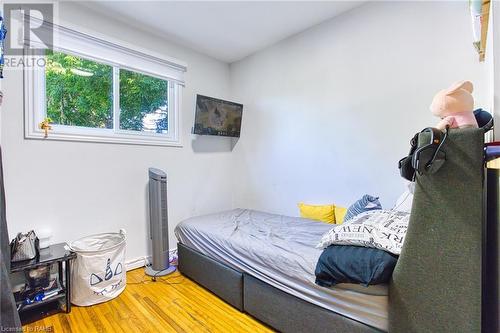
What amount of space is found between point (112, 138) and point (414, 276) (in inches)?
104

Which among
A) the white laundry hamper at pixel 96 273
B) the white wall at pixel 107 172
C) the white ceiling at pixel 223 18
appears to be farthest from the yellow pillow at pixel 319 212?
the white ceiling at pixel 223 18

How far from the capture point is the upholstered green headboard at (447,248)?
0.94 m

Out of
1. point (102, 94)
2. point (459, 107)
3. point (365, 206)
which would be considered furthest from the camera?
point (102, 94)

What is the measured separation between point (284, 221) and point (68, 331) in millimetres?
1909

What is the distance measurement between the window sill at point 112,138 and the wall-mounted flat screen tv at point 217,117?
39 cm

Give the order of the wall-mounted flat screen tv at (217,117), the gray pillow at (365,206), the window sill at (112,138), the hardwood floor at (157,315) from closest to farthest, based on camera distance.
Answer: the hardwood floor at (157,315)
the gray pillow at (365,206)
the window sill at (112,138)
the wall-mounted flat screen tv at (217,117)

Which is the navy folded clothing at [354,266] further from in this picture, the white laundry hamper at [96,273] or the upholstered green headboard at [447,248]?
the white laundry hamper at [96,273]

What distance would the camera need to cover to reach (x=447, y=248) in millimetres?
984

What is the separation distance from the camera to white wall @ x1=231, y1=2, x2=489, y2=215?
1.92m

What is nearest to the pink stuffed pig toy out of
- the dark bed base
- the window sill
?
the dark bed base

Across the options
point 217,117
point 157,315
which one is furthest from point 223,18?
point 157,315

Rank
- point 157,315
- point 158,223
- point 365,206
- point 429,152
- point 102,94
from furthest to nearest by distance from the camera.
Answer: point 102,94 → point 158,223 → point 365,206 → point 157,315 → point 429,152

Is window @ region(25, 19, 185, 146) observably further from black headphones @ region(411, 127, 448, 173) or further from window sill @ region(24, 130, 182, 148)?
black headphones @ region(411, 127, 448, 173)

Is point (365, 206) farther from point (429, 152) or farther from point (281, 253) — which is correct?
point (429, 152)
